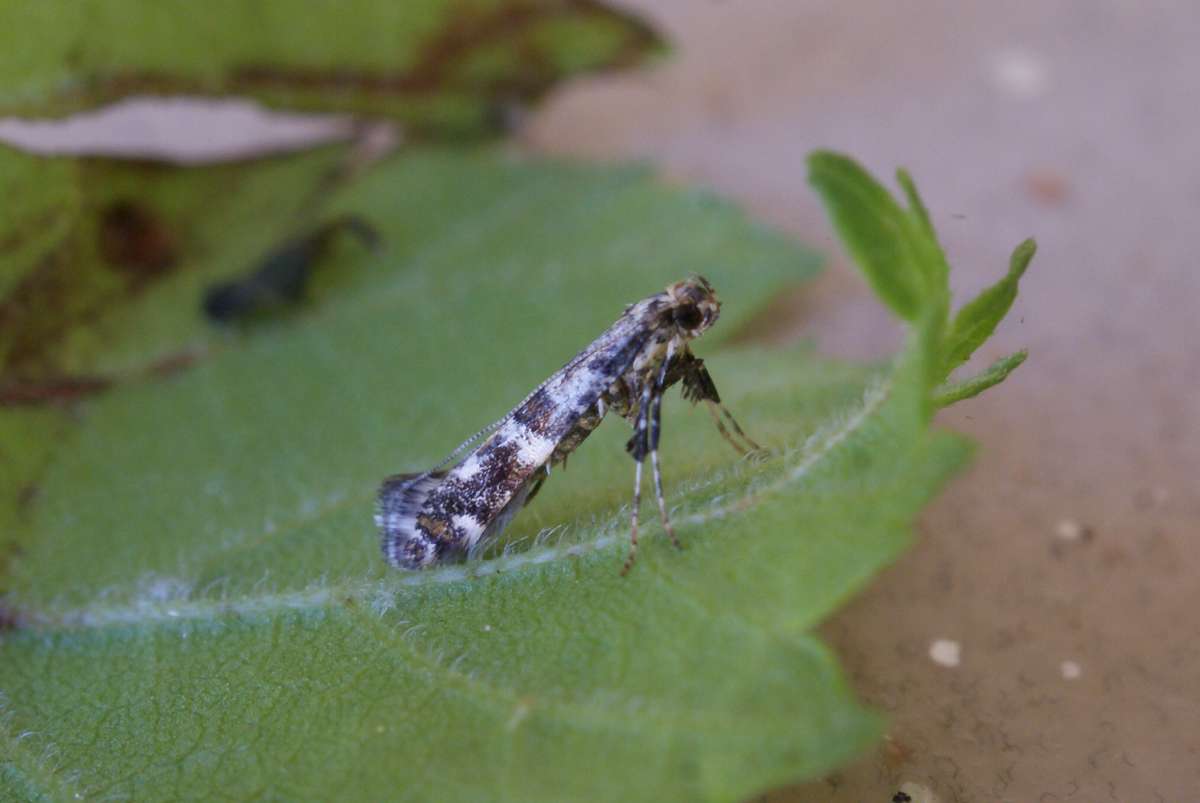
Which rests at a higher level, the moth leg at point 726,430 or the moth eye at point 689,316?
the moth eye at point 689,316

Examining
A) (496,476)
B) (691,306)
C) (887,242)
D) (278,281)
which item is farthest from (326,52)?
(887,242)

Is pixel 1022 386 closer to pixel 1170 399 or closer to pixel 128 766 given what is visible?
pixel 1170 399

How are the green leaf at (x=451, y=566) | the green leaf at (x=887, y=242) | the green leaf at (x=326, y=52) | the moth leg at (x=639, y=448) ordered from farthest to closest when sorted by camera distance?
the green leaf at (x=326, y=52) < the moth leg at (x=639, y=448) < the green leaf at (x=887, y=242) < the green leaf at (x=451, y=566)

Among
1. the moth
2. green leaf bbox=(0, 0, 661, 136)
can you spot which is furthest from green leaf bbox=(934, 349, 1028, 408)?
green leaf bbox=(0, 0, 661, 136)

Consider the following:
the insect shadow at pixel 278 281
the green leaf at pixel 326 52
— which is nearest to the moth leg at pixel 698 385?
the insect shadow at pixel 278 281

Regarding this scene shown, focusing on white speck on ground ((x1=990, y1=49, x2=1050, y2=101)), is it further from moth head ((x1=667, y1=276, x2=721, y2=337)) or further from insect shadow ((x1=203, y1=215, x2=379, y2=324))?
insect shadow ((x1=203, y1=215, x2=379, y2=324))

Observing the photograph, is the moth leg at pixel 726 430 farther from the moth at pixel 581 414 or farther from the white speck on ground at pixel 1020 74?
the white speck on ground at pixel 1020 74
